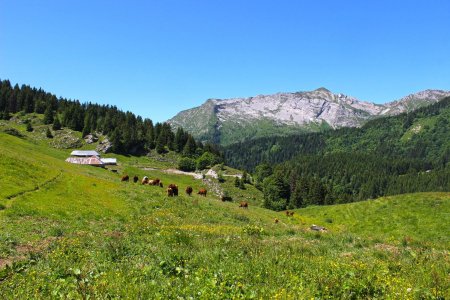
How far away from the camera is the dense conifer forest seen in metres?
159

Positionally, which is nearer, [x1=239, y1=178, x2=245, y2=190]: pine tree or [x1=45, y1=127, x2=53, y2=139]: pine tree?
[x1=239, y1=178, x2=245, y2=190]: pine tree

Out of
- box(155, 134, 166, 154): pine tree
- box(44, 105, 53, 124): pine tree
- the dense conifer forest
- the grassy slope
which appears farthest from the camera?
box(155, 134, 166, 154): pine tree

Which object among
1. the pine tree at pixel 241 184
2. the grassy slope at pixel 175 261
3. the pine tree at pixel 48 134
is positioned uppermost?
the pine tree at pixel 48 134

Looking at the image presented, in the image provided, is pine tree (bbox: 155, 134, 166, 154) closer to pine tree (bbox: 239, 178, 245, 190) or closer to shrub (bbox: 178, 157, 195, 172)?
shrub (bbox: 178, 157, 195, 172)

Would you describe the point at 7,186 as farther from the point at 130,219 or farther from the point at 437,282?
the point at 437,282

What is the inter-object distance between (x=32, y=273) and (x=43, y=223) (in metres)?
12.4

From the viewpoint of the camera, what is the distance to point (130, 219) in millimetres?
26984

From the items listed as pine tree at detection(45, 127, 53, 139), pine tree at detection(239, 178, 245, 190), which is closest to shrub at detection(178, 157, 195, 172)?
pine tree at detection(239, 178, 245, 190)

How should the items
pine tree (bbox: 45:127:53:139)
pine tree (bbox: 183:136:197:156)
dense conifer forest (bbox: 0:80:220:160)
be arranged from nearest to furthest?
pine tree (bbox: 45:127:53:139)
dense conifer forest (bbox: 0:80:220:160)
pine tree (bbox: 183:136:197:156)

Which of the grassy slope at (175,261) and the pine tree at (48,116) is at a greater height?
the pine tree at (48,116)

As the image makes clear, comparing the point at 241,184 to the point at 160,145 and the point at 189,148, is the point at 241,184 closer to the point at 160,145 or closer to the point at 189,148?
the point at 189,148

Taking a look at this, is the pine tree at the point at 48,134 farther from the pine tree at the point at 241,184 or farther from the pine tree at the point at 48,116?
the pine tree at the point at 241,184

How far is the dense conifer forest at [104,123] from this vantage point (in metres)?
159

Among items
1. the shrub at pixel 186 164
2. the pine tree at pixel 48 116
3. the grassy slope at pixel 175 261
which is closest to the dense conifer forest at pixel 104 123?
the pine tree at pixel 48 116
